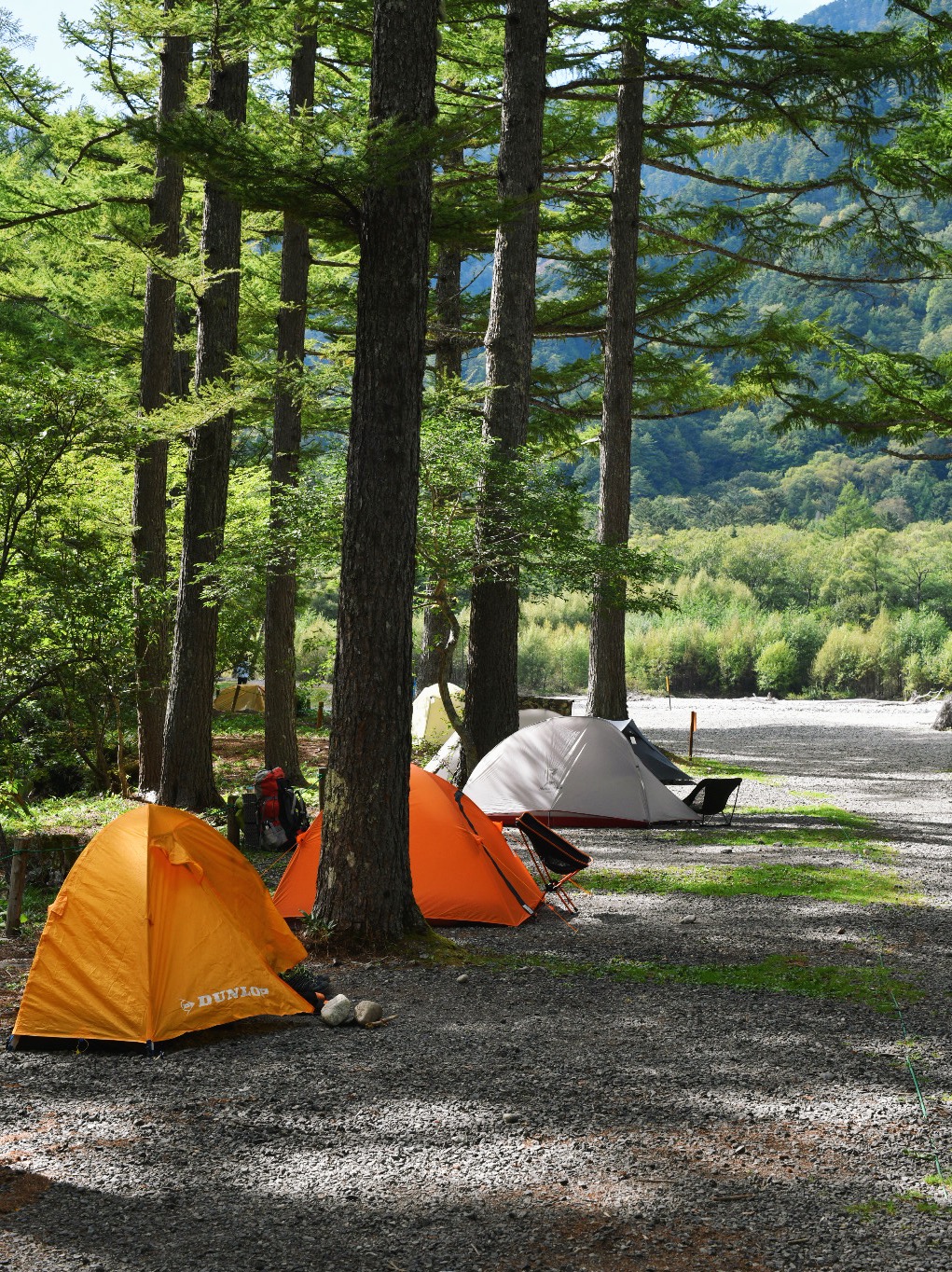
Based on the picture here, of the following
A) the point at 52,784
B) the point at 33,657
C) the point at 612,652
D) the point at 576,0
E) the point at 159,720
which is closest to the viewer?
the point at 33,657

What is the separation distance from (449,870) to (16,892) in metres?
2.37

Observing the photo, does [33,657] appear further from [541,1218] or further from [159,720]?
[541,1218]

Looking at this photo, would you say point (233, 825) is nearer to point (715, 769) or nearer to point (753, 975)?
point (753, 975)

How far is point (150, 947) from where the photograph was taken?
4570mm

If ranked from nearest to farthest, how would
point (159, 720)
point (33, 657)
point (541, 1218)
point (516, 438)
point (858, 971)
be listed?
point (541, 1218) → point (858, 971) → point (33, 657) → point (516, 438) → point (159, 720)

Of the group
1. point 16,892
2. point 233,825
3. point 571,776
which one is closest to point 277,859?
point 233,825

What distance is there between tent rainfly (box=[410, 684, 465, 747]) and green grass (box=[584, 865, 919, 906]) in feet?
29.0

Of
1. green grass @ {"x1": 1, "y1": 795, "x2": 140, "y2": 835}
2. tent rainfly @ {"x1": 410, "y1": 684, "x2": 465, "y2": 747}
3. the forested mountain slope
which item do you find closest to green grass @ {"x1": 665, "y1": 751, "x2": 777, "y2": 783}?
tent rainfly @ {"x1": 410, "y1": 684, "x2": 465, "y2": 747}

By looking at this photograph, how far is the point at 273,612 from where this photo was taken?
38.7ft

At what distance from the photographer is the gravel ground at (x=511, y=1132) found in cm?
288

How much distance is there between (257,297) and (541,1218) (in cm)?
1377

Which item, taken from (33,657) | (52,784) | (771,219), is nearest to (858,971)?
(33,657)

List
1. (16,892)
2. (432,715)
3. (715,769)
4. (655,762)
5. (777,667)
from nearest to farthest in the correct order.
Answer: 1. (16,892)
2. (655,762)
3. (715,769)
4. (432,715)
5. (777,667)

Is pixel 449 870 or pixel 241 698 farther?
pixel 241 698
